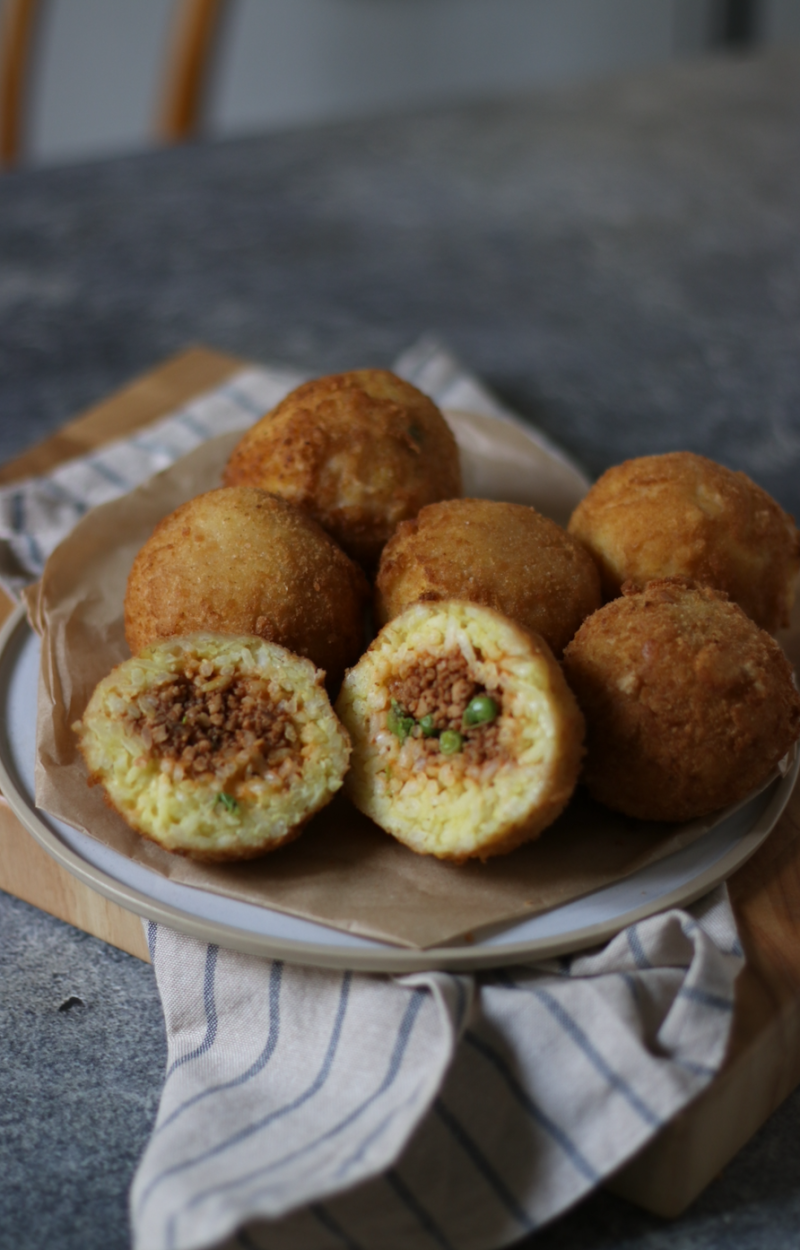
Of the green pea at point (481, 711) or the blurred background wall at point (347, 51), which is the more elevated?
the green pea at point (481, 711)

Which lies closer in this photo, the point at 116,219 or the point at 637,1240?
the point at 637,1240

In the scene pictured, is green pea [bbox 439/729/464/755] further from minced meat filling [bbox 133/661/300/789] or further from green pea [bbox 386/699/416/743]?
minced meat filling [bbox 133/661/300/789]

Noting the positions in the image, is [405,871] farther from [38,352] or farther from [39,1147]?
[38,352]

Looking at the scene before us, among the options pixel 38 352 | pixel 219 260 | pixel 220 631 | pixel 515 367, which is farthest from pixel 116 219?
pixel 220 631

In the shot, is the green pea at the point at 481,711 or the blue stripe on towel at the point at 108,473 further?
the blue stripe on towel at the point at 108,473

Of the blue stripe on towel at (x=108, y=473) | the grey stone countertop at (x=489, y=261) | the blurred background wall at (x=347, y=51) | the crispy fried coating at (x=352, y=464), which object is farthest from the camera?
the blurred background wall at (x=347, y=51)

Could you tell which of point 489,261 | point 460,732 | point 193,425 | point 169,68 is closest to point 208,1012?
point 460,732

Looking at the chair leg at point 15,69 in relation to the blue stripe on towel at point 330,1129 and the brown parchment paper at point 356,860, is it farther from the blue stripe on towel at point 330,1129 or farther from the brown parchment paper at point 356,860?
the blue stripe on towel at point 330,1129

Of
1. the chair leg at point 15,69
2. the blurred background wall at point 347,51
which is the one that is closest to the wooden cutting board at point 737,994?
the chair leg at point 15,69
